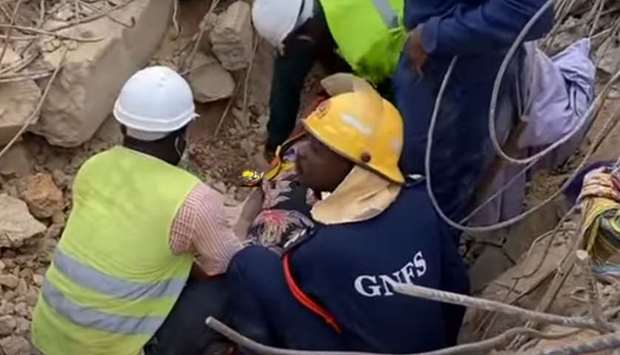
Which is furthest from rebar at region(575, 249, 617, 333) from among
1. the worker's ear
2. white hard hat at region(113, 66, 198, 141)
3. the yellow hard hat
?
the worker's ear

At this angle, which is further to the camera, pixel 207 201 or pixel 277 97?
pixel 277 97

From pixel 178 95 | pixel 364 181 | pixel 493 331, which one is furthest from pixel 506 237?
pixel 178 95

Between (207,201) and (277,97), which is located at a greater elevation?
(207,201)

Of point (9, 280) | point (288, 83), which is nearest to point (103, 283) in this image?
point (9, 280)

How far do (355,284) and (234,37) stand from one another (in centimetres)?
185

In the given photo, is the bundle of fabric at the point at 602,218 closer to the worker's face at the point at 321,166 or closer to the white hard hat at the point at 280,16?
the worker's face at the point at 321,166

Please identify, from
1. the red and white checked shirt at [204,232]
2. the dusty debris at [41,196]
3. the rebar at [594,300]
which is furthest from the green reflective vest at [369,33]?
the rebar at [594,300]

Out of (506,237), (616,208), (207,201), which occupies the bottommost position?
(506,237)

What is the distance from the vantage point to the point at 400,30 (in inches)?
158

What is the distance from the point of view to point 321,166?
11.2ft

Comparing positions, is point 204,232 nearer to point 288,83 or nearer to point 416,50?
point 416,50

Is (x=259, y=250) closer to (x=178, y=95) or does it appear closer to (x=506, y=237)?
(x=178, y=95)

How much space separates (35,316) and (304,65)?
1.32 m

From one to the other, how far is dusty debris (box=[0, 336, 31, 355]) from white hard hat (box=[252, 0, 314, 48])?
1.21 m
